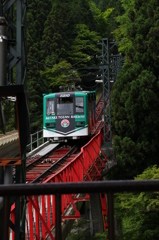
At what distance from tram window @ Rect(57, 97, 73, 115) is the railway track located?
6.07 ft

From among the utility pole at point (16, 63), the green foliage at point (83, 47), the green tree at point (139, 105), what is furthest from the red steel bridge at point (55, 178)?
the green foliage at point (83, 47)

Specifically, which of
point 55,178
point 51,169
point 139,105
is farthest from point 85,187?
point 139,105

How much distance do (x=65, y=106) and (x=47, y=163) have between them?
4370 millimetres

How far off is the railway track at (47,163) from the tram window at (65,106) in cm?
185

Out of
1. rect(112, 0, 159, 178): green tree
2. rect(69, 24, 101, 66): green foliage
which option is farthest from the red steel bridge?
Answer: rect(69, 24, 101, 66): green foliage

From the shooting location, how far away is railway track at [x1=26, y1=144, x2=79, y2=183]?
1477 centimetres

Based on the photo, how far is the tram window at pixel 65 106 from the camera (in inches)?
854

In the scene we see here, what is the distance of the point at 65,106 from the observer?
71.3 feet

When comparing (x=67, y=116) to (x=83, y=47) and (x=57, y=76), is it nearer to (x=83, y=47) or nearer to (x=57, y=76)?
(x=57, y=76)

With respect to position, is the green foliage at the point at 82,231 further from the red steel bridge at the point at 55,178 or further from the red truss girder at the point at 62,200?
the red truss girder at the point at 62,200

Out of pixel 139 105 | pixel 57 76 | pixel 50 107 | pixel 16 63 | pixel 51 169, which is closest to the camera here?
pixel 16 63

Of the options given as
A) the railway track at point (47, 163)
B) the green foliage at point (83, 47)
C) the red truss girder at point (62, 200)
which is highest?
the green foliage at point (83, 47)

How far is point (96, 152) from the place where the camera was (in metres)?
18.2

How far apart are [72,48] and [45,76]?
28.8 ft
